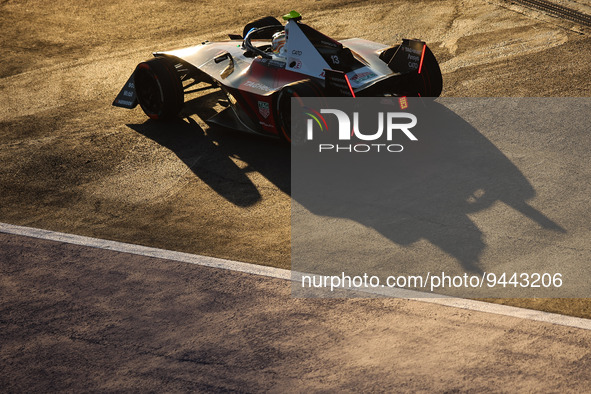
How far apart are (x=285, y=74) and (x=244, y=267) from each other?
157 inches

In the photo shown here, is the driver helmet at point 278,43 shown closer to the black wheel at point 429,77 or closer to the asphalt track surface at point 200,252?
the asphalt track surface at point 200,252

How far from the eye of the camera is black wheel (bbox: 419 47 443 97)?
1130cm

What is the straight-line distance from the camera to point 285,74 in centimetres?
1130

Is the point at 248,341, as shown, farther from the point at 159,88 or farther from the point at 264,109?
the point at 159,88

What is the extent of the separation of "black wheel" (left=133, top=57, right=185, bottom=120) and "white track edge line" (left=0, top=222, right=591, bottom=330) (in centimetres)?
356

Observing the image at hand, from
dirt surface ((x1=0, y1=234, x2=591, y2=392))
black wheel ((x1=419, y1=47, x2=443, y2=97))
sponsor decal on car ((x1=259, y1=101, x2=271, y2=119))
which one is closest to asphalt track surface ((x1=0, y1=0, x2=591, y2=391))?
dirt surface ((x1=0, y1=234, x2=591, y2=392))

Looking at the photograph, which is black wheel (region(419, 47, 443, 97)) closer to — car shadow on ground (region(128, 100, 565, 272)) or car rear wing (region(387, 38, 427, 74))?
car rear wing (region(387, 38, 427, 74))

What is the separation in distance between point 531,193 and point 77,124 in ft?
26.7

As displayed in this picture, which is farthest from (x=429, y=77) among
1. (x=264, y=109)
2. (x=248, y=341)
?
(x=248, y=341)

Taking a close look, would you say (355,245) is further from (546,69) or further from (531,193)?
(546,69)

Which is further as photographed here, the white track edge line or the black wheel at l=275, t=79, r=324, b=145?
the black wheel at l=275, t=79, r=324, b=145

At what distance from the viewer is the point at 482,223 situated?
8961 millimetres

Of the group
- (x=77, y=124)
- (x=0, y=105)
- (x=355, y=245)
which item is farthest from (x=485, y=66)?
(x=0, y=105)

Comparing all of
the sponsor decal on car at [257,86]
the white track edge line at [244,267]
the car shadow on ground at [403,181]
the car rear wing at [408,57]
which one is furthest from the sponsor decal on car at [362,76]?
the white track edge line at [244,267]
